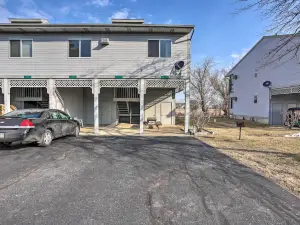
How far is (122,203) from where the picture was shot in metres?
3.26

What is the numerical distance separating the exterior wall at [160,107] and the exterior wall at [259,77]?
280 inches

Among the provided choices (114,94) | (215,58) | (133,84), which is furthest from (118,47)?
(215,58)

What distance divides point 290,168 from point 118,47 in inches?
Answer: 382

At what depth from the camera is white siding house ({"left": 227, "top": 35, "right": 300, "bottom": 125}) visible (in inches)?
664

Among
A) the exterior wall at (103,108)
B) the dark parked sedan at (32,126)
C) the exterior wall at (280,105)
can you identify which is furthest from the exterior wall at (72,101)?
the exterior wall at (280,105)

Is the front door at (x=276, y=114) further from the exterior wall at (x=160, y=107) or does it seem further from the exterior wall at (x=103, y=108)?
the exterior wall at (x=103, y=108)

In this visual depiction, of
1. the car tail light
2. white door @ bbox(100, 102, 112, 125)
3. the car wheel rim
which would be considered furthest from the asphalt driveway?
white door @ bbox(100, 102, 112, 125)

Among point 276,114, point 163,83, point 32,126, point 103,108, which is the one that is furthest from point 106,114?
point 276,114

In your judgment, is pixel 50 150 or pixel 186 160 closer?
pixel 186 160

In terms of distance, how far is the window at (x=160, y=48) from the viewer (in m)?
11.5

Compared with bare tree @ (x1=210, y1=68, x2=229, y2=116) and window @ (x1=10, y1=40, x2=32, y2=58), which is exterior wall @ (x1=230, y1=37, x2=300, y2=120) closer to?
bare tree @ (x1=210, y1=68, x2=229, y2=116)

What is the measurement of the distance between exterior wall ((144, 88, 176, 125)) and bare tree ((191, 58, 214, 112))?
18723 mm

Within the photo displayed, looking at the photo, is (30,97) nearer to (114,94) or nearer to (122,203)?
(114,94)

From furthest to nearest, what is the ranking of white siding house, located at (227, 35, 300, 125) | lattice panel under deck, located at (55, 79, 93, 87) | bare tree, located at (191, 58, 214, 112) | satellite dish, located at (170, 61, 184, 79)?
1. bare tree, located at (191, 58, 214, 112)
2. white siding house, located at (227, 35, 300, 125)
3. lattice panel under deck, located at (55, 79, 93, 87)
4. satellite dish, located at (170, 61, 184, 79)
